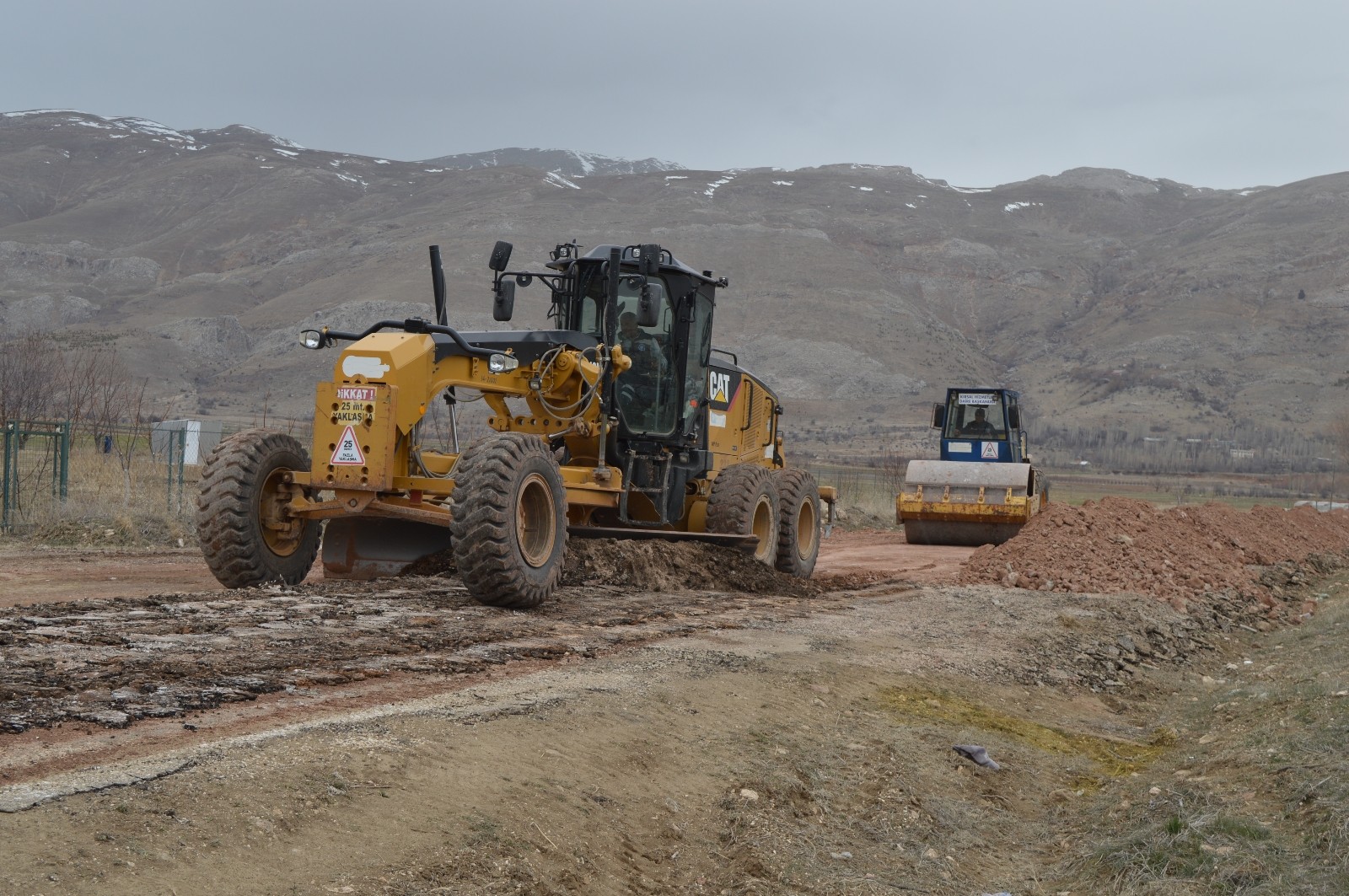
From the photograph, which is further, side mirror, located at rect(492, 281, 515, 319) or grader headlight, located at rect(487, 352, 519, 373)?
side mirror, located at rect(492, 281, 515, 319)

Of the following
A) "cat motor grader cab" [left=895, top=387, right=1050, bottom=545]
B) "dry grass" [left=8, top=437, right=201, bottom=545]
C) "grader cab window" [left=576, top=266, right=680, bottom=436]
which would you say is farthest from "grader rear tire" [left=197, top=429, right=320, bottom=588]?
"cat motor grader cab" [left=895, top=387, right=1050, bottom=545]

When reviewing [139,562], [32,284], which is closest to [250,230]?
[32,284]

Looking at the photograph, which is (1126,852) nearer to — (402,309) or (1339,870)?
(1339,870)

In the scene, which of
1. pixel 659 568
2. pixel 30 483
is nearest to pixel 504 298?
pixel 659 568

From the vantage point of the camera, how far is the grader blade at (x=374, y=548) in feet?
38.1

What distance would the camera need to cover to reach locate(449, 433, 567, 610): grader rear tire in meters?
9.85

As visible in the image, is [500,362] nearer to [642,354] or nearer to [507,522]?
[507,522]

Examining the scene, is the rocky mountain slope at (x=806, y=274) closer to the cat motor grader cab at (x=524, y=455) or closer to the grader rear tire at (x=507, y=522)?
the cat motor grader cab at (x=524, y=455)

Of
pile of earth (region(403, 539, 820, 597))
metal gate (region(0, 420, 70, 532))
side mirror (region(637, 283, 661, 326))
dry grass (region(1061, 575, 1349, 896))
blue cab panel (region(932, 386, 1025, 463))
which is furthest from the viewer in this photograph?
blue cab panel (region(932, 386, 1025, 463))

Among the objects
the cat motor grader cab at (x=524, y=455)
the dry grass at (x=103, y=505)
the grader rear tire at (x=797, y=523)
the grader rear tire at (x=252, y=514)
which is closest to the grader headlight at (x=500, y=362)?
the cat motor grader cab at (x=524, y=455)

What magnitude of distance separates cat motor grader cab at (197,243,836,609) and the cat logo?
33mm

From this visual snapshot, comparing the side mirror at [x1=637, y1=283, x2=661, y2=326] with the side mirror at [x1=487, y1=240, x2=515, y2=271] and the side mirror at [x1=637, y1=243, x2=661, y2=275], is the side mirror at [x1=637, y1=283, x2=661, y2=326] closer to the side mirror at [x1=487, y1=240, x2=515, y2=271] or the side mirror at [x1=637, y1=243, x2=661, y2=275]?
the side mirror at [x1=637, y1=243, x2=661, y2=275]

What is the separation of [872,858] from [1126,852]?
1.24 meters

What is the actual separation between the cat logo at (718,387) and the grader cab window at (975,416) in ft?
47.2
